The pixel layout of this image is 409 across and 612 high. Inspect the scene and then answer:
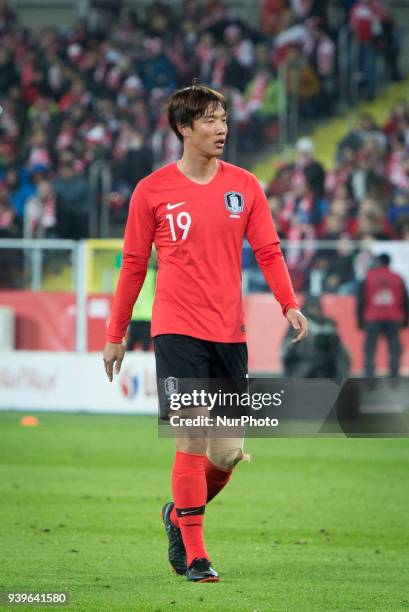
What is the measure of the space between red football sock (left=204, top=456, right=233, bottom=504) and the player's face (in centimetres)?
144

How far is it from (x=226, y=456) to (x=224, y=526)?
2.18 metres

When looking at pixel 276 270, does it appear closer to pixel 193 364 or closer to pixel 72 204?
pixel 193 364

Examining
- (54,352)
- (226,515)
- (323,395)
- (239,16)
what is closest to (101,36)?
(239,16)

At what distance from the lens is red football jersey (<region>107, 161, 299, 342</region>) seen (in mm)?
6191

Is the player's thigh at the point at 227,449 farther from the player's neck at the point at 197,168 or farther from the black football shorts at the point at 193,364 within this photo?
the player's neck at the point at 197,168

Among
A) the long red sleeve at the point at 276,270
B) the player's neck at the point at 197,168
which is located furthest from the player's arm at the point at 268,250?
the player's neck at the point at 197,168

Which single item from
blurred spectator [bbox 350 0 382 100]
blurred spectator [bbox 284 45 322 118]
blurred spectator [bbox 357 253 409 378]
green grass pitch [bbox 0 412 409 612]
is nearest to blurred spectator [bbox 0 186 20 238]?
blurred spectator [bbox 284 45 322 118]

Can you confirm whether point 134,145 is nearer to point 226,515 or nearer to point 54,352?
point 54,352

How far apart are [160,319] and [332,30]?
19308 mm

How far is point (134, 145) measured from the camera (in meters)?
23.8

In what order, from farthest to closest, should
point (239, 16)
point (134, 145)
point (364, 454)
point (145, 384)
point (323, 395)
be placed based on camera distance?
point (239, 16) → point (134, 145) → point (145, 384) → point (364, 454) → point (323, 395)

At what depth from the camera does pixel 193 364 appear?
20.2 ft

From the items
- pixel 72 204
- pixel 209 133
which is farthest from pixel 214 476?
pixel 72 204

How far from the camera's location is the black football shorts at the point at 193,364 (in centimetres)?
615
